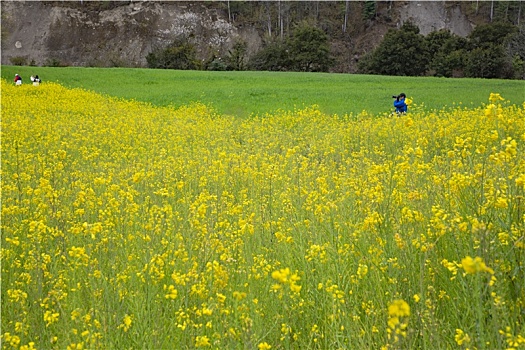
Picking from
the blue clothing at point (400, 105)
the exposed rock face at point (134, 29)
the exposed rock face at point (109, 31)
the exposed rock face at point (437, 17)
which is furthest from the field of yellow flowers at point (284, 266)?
the exposed rock face at point (437, 17)

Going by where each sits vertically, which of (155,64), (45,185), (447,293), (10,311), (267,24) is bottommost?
(10,311)

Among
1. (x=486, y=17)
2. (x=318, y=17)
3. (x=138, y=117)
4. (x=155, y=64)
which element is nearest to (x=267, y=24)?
(x=318, y=17)

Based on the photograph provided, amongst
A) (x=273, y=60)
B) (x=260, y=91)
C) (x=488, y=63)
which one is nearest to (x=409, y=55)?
(x=488, y=63)

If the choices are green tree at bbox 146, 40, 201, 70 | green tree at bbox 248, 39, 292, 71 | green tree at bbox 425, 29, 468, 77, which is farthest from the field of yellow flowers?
green tree at bbox 248, 39, 292, 71

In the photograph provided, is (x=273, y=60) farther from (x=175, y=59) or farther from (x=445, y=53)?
(x=445, y=53)

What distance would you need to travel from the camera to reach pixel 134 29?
68.6 meters

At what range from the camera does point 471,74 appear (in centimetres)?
4309

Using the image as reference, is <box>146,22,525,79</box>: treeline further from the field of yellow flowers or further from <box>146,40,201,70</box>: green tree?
the field of yellow flowers

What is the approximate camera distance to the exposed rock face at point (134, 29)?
66.4 meters

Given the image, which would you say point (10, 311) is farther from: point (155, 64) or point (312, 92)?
point (155, 64)

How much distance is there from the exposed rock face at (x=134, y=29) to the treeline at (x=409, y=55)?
45.7 ft

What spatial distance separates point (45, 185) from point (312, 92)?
1717 cm

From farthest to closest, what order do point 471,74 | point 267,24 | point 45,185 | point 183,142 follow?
1. point 267,24
2. point 471,74
3. point 183,142
4. point 45,185

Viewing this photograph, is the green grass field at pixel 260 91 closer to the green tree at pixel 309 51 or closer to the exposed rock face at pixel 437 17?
the green tree at pixel 309 51
